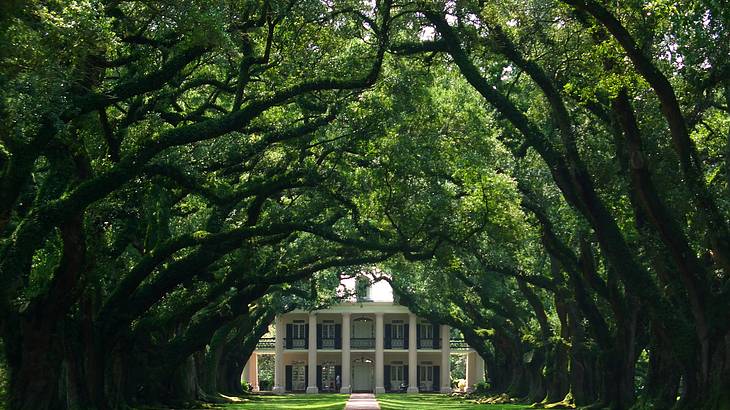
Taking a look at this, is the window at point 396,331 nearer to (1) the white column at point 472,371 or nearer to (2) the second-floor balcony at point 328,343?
(2) the second-floor balcony at point 328,343

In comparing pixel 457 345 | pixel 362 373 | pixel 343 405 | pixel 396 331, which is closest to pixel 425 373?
→ pixel 396 331

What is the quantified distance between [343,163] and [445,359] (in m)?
54.6

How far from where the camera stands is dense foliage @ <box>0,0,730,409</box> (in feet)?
55.7

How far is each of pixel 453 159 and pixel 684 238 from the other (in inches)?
304

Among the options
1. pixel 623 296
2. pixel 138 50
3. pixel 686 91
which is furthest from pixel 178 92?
pixel 623 296

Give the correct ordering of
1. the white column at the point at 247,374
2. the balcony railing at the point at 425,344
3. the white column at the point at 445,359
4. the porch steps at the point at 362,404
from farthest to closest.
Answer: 1. the white column at the point at 247,374
2. the balcony railing at the point at 425,344
3. the white column at the point at 445,359
4. the porch steps at the point at 362,404

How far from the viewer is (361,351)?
3142 inches

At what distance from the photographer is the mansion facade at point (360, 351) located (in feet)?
258

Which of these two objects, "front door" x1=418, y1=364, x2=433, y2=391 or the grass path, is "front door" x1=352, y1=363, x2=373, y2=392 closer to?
"front door" x1=418, y1=364, x2=433, y2=391

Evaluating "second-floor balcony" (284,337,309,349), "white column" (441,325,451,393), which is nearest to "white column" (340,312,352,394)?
"second-floor balcony" (284,337,309,349)

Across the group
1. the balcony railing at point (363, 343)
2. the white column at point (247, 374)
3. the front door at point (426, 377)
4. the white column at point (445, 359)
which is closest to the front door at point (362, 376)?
the balcony railing at point (363, 343)

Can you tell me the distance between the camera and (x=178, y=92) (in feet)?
70.9

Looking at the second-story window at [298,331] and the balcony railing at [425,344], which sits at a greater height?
the second-story window at [298,331]

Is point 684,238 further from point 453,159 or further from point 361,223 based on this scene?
point 361,223
